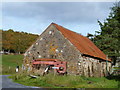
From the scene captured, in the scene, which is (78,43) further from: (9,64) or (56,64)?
(9,64)

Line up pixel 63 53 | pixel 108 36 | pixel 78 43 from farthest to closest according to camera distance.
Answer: pixel 108 36 → pixel 78 43 → pixel 63 53

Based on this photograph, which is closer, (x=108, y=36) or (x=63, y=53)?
(x=63, y=53)

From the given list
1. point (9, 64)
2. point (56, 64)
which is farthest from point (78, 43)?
point (9, 64)

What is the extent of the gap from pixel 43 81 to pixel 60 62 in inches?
197

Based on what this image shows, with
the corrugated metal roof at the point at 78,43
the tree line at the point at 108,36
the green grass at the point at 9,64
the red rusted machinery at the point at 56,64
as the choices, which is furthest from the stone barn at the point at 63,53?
the tree line at the point at 108,36

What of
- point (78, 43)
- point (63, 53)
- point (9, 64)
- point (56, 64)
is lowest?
point (9, 64)

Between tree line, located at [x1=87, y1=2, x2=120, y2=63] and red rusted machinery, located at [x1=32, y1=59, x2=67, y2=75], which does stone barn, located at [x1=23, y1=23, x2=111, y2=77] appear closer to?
red rusted machinery, located at [x1=32, y1=59, x2=67, y2=75]

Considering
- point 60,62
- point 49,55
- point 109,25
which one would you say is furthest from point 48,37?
point 109,25

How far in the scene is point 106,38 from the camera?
37.3 metres

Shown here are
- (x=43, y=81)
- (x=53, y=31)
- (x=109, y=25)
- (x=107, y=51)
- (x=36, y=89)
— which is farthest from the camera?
(x=109, y=25)

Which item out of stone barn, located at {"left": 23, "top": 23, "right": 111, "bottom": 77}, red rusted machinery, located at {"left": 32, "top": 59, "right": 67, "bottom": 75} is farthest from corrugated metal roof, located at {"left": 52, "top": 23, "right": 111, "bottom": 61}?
red rusted machinery, located at {"left": 32, "top": 59, "right": 67, "bottom": 75}

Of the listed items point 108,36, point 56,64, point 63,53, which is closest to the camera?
point 56,64

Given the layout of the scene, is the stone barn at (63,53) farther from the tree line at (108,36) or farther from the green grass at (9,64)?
the tree line at (108,36)

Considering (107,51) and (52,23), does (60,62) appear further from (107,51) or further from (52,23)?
(107,51)
